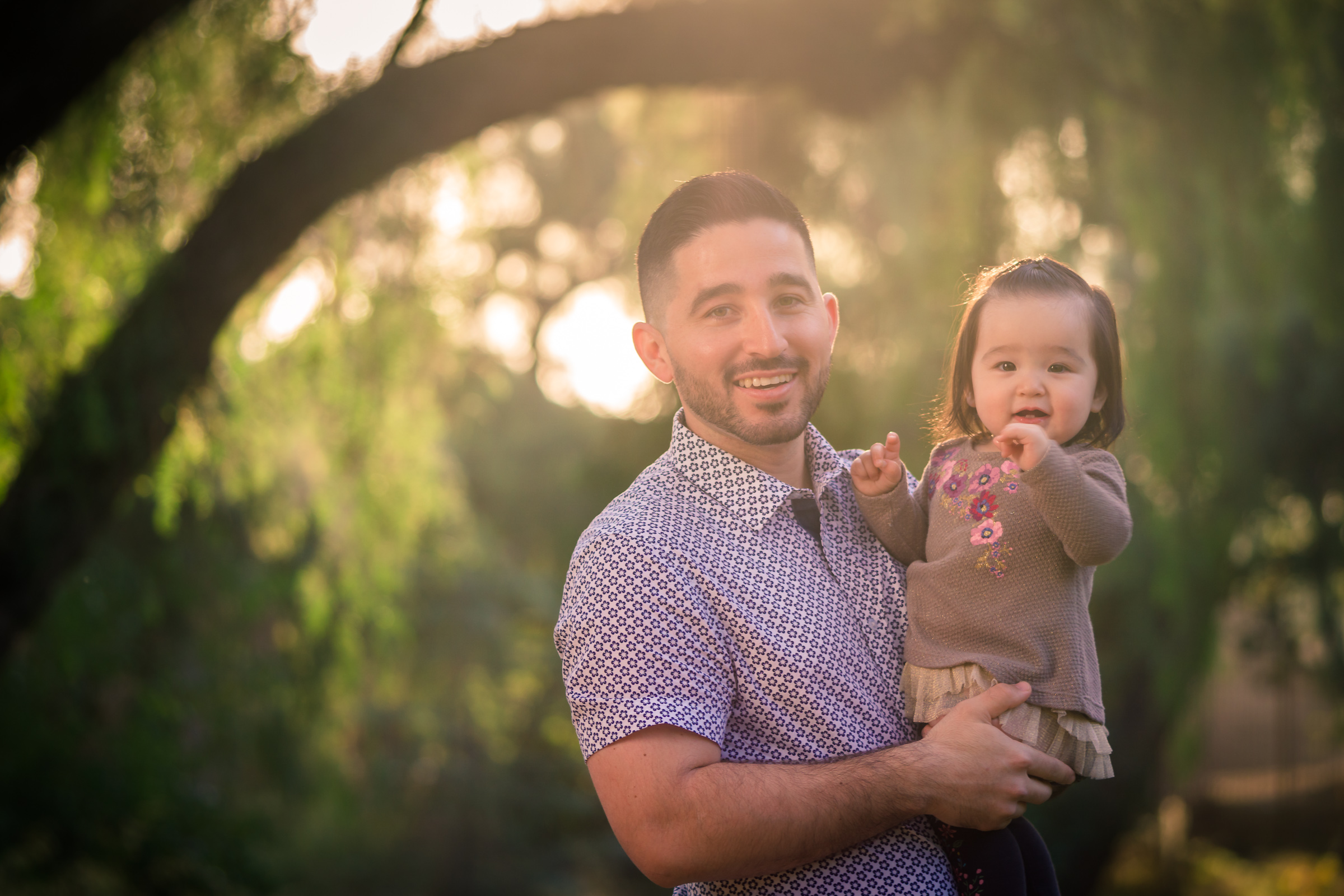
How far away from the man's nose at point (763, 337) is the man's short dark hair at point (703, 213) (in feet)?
0.55

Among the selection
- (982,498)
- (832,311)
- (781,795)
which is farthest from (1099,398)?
(781,795)

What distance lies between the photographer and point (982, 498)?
5.57 feet

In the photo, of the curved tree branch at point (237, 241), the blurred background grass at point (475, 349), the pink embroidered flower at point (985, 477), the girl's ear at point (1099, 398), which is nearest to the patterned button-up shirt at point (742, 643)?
the pink embroidered flower at point (985, 477)

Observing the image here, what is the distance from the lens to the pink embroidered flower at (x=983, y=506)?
5.49 feet

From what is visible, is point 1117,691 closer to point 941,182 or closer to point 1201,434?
point 1201,434

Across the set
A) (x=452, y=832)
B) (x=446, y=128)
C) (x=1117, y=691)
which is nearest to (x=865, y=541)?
(x=446, y=128)

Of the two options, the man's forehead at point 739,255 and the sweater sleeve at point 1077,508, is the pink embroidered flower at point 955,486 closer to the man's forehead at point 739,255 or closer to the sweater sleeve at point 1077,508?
the sweater sleeve at point 1077,508

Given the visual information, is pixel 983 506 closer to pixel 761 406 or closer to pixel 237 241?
pixel 761 406

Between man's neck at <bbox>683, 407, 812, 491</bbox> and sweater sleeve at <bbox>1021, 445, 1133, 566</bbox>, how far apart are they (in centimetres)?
41

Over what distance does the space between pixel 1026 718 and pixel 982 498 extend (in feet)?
1.10

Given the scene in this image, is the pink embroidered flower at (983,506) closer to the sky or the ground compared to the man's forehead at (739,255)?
closer to the ground

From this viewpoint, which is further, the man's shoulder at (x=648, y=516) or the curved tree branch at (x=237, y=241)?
the curved tree branch at (x=237, y=241)

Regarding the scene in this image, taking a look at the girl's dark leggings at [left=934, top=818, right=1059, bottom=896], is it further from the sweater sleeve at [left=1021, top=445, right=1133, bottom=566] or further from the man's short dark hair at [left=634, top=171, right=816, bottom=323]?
the man's short dark hair at [left=634, top=171, right=816, bottom=323]

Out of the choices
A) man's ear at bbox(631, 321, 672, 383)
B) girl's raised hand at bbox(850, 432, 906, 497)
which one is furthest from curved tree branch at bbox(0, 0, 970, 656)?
girl's raised hand at bbox(850, 432, 906, 497)
